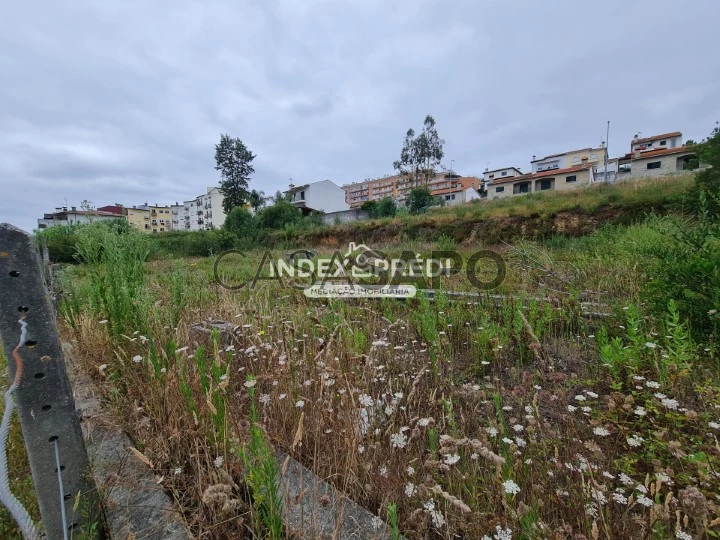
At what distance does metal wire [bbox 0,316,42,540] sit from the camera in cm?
71

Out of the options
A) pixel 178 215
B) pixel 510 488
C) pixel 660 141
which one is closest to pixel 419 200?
pixel 510 488

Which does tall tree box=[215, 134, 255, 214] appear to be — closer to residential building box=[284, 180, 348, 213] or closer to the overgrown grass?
residential building box=[284, 180, 348, 213]

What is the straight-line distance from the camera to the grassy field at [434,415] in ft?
3.43

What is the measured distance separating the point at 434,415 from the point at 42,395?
1652 mm

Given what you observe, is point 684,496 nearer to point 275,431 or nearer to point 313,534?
point 313,534

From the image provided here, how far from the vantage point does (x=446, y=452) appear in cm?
108

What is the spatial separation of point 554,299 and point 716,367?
1546mm

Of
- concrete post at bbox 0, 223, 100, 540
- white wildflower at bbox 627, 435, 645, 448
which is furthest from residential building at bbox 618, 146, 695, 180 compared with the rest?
concrete post at bbox 0, 223, 100, 540

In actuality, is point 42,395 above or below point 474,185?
below

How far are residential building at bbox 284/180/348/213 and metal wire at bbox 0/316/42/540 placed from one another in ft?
140

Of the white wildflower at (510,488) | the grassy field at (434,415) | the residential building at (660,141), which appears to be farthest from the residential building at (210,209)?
the residential building at (660,141)

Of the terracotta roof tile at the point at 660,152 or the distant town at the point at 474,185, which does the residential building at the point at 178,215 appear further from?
the terracotta roof tile at the point at 660,152

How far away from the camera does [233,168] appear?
125 feet

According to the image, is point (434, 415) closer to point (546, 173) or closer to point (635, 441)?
point (635, 441)
